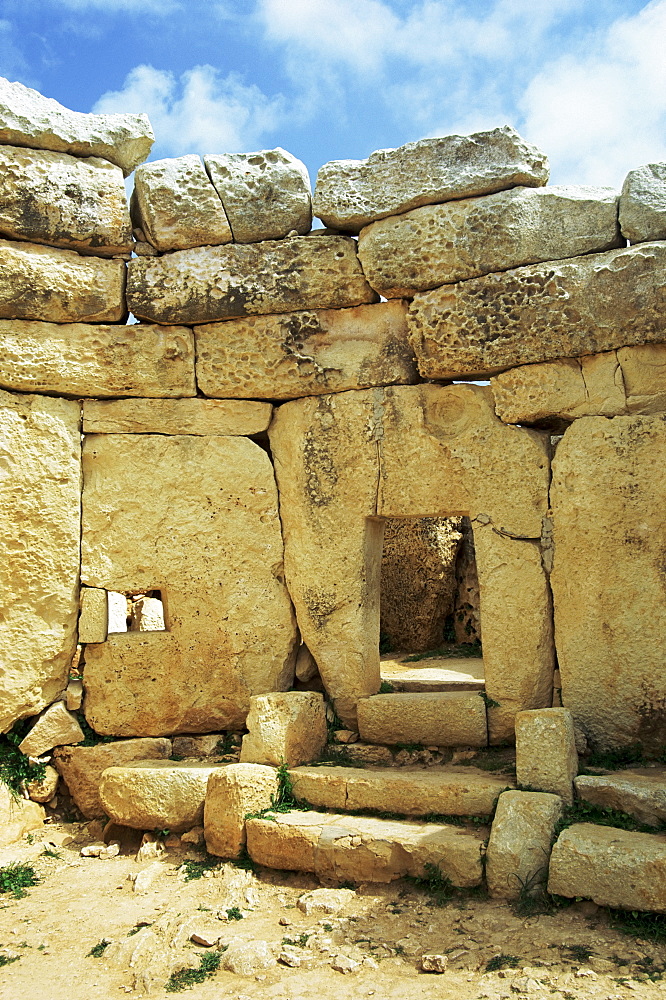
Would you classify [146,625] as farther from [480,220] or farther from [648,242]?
[648,242]

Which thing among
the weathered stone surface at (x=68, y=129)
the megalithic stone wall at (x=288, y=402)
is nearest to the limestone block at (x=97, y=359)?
the megalithic stone wall at (x=288, y=402)

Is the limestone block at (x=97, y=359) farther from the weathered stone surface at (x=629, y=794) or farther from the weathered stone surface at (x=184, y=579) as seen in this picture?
the weathered stone surface at (x=629, y=794)

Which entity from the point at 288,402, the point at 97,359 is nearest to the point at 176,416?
the point at 97,359

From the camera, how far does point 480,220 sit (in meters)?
5.68

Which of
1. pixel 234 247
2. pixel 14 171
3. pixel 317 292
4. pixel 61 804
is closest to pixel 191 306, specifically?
pixel 234 247

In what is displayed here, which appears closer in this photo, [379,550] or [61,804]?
[61,804]

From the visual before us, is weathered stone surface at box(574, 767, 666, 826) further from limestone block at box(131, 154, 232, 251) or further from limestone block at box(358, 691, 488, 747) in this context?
limestone block at box(131, 154, 232, 251)

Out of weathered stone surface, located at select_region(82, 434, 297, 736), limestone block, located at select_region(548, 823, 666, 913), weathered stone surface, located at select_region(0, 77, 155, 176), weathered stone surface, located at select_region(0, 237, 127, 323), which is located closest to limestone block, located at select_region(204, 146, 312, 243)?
weathered stone surface, located at select_region(0, 77, 155, 176)

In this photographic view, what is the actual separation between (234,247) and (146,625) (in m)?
3.94

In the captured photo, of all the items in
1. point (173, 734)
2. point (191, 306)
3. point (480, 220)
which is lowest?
point (173, 734)

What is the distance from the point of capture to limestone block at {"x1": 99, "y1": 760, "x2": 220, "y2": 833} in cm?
527

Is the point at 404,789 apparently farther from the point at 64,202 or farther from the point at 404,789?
the point at 64,202

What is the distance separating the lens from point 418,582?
8.95 meters

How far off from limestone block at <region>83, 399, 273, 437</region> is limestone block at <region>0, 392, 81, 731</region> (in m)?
0.19
